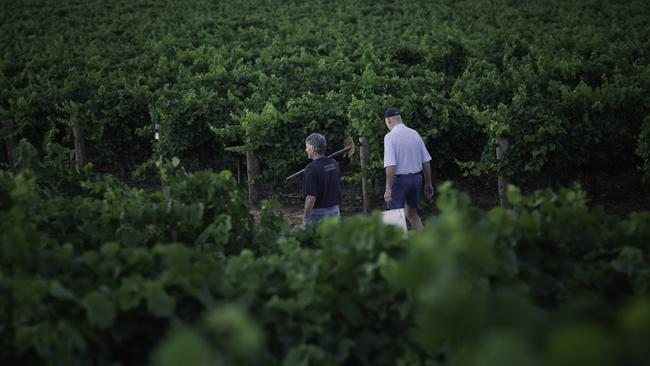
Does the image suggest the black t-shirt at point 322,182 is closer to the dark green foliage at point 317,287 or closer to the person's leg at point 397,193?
the person's leg at point 397,193

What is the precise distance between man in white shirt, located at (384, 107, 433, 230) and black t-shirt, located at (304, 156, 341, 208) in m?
0.73

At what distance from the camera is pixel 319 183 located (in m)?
7.12

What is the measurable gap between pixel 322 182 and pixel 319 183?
3 centimetres

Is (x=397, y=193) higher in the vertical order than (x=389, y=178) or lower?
lower

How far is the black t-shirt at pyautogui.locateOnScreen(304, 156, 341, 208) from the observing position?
7.07 m

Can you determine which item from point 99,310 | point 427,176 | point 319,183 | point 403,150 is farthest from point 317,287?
point 427,176

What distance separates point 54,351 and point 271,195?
9.48 metres

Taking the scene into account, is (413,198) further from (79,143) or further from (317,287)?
(79,143)

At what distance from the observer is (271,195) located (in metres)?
12.2

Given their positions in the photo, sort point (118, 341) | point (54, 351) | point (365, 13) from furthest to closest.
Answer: point (365, 13) → point (118, 341) → point (54, 351)

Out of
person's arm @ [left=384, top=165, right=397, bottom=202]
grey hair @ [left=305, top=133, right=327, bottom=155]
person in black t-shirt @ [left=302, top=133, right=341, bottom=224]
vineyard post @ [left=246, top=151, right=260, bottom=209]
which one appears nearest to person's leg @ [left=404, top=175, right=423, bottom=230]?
person's arm @ [left=384, top=165, right=397, bottom=202]

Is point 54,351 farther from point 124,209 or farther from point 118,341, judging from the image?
point 124,209

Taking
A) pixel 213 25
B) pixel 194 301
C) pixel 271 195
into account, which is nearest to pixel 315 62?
pixel 271 195

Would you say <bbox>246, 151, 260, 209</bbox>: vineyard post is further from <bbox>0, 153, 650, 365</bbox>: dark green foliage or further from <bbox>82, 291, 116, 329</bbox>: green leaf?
<bbox>82, 291, 116, 329</bbox>: green leaf
